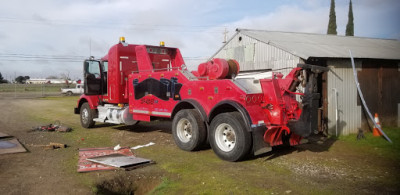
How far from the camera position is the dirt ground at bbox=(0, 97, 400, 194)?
5.20m

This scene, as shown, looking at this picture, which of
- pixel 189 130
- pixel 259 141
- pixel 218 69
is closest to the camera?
pixel 259 141

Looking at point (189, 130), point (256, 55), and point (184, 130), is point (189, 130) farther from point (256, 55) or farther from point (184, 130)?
point (256, 55)

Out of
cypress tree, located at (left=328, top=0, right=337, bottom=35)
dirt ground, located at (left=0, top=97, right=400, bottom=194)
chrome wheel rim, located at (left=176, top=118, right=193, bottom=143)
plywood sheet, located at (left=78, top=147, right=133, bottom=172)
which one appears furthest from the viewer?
cypress tree, located at (left=328, top=0, right=337, bottom=35)

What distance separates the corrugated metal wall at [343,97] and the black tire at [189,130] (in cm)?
536

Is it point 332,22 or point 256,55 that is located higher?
point 332,22

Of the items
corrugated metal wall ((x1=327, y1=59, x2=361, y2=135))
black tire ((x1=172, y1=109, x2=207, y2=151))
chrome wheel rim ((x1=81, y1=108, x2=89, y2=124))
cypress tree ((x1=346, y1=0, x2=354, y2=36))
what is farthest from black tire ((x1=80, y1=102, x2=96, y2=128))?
cypress tree ((x1=346, y1=0, x2=354, y2=36))

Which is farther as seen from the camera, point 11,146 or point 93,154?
point 11,146

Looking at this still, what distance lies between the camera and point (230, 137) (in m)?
7.09

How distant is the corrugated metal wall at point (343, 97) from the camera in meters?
10.9

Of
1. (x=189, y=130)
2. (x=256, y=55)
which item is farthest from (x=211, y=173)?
(x=256, y=55)

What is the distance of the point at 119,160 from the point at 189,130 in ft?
6.75

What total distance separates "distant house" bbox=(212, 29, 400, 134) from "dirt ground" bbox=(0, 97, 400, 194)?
2.50m

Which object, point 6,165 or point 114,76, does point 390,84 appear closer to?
point 114,76

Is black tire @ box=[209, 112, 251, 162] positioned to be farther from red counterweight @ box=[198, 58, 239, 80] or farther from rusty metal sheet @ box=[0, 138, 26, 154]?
rusty metal sheet @ box=[0, 138, 26, 154]
